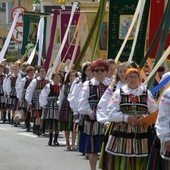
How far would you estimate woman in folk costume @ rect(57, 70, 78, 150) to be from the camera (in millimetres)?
14789

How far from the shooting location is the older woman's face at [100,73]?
34.7ft

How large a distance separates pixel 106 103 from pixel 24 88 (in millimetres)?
10195

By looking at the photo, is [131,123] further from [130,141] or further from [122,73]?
[122,73]

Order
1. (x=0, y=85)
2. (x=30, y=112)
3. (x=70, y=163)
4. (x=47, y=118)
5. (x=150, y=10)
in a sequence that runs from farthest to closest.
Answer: (x=0, y=85), (x=30, y=112), (x=47, y=118), (x=150, y=10), (x=70, y=163)

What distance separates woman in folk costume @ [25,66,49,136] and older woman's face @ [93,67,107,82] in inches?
278

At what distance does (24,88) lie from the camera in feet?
64.3

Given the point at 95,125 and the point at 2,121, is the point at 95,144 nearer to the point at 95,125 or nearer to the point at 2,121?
the point at 95,125

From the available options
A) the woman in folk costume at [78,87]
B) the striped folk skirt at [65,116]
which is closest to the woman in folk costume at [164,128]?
the woman in folk costume at [78,87]

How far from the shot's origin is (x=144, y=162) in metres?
8.98

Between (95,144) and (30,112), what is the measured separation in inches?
316

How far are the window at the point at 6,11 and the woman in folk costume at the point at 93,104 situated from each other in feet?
157

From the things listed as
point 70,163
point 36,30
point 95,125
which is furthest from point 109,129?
point 36,30

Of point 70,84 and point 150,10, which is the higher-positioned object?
point 150,10

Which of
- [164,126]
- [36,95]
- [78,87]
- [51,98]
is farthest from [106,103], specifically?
[36,95]
